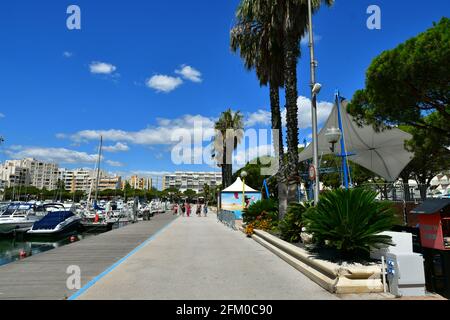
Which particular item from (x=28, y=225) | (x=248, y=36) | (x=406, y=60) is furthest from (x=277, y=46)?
(x=28, y=225)

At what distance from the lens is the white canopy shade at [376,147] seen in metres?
29.9

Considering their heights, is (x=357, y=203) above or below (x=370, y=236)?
above

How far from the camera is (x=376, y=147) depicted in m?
31.9

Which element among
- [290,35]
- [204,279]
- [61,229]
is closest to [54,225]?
[61,229]

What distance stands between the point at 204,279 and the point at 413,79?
12406 mm

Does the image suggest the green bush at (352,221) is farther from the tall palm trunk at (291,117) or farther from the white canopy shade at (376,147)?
the white canopy shade at (376,147)

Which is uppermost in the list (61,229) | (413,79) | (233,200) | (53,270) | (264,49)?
(264,49)

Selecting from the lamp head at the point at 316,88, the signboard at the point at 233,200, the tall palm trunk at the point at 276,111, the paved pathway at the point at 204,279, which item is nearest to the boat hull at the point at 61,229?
the signboard at the point at 233,200

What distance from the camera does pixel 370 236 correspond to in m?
6.73

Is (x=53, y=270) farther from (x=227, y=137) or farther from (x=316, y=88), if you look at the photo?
(x=227, y=137)
